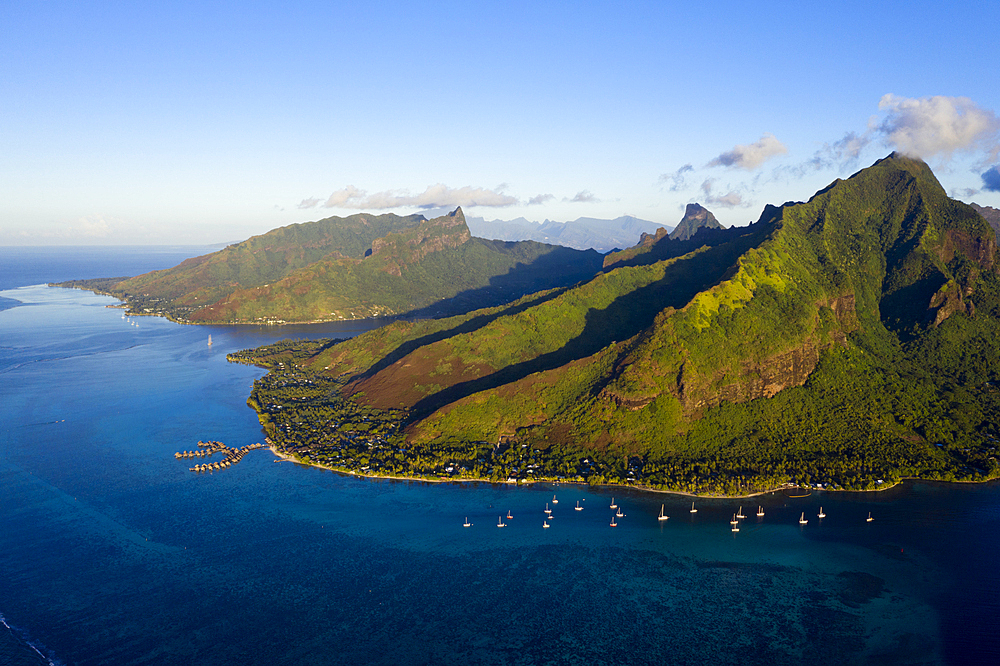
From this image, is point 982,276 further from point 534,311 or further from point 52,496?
point 52,496

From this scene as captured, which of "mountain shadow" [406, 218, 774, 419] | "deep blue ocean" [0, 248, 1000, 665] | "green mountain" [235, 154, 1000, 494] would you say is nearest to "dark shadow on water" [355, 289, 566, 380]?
"green mountain" [235, 154, 1000, 494]

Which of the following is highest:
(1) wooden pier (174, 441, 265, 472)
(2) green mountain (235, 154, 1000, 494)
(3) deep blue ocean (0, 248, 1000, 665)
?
(2) green mountain (235, 154, 1000, 494)

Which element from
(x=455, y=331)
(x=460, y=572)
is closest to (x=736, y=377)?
(x=460, y=572)

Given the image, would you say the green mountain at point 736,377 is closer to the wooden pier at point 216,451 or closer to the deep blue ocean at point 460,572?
the wooden pier at point 216,451

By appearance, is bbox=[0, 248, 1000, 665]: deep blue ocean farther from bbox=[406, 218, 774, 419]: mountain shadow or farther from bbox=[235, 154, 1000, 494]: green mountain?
bbox=[406, 218, 774, 419]: mountain shadow

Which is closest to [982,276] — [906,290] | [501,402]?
[906,290]
